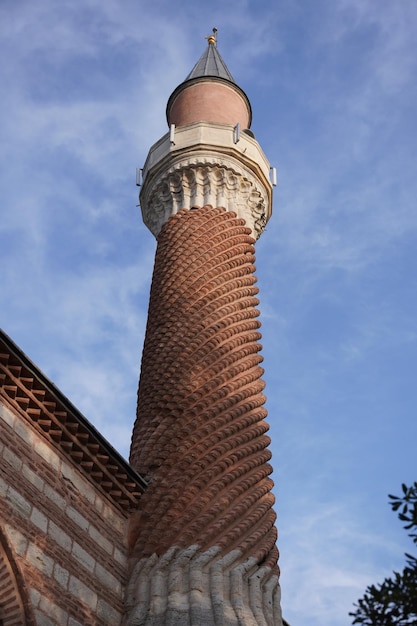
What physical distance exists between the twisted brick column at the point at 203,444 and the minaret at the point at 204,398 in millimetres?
12

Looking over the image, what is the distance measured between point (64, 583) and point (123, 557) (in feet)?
3.06

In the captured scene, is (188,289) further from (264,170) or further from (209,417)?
(264,170)

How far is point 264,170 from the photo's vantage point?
37.1 feet

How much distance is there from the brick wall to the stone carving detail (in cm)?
419

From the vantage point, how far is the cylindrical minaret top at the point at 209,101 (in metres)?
11.6

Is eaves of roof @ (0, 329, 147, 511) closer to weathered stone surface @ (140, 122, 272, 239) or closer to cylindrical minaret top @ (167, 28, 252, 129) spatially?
weathered stone surface @ (140, 122, 272, 239)

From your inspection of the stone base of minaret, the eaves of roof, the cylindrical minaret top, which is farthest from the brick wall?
the cylindrical minaret top

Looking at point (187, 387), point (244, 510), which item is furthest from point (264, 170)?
point (244, 510)

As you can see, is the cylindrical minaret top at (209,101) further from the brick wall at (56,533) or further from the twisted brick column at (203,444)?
the brick wall at (56,533)

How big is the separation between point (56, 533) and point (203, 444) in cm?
175

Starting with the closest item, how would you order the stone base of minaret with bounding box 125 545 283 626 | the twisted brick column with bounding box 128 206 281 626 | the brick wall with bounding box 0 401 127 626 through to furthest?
the brick wall with bounding box 0 401 127 626, the stone base of minaret with bounding box 125 545 283 626, the twisted brick column with bounding box 128 206 281 626

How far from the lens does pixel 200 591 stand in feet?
22.4

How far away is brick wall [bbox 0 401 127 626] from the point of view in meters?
6.16

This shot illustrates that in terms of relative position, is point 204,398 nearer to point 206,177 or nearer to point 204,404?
point 204,404
